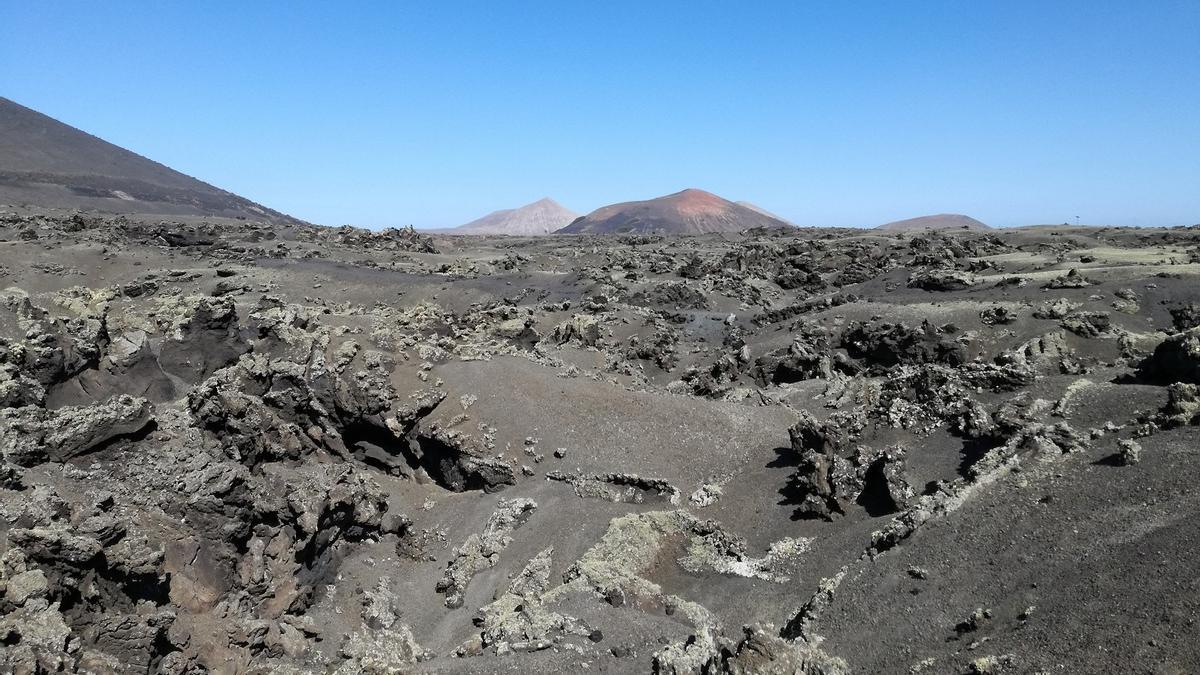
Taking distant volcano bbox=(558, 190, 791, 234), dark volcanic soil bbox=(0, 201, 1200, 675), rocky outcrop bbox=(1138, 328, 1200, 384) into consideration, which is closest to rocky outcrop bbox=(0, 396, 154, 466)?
dark volcanic soil bbox=(0, 201, 1200, 675)

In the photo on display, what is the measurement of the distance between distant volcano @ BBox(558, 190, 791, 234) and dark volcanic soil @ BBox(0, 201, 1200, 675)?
273 ft

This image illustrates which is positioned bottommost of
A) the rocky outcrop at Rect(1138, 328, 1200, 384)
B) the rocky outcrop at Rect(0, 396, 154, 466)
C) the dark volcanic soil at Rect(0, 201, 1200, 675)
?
the dark volcanic soil at Rect(0, 201, 1200, 675)

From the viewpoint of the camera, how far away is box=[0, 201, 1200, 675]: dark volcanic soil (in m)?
8.69

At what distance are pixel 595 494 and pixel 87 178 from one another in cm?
9378

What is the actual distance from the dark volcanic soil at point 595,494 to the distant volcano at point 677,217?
83200mm

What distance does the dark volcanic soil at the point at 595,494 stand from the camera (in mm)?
8688

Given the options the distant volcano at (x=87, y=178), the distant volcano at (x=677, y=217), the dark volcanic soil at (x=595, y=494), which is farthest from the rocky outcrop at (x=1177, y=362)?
the distant volcano at (x=677, y=217)

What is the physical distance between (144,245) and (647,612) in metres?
42.6

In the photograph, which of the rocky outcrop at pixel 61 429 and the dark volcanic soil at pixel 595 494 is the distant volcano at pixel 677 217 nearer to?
the dark volcanic soil at pixel 595 494

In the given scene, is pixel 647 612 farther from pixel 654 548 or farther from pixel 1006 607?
pixel 1006 607

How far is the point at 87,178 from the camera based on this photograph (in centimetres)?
8225

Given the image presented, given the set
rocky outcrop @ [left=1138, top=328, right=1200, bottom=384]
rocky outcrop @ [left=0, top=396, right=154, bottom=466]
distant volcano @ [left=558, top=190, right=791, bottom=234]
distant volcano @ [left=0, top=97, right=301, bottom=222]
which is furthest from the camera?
distant volcano @ [left=558, top=190, right=791, bottom=234]

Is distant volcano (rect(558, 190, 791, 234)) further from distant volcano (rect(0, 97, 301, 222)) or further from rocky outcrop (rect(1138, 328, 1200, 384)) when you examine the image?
rocky outcrop (rect(1138, 328, 1200, 384))

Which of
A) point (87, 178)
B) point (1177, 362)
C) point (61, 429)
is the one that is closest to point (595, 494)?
point (61, 429)
